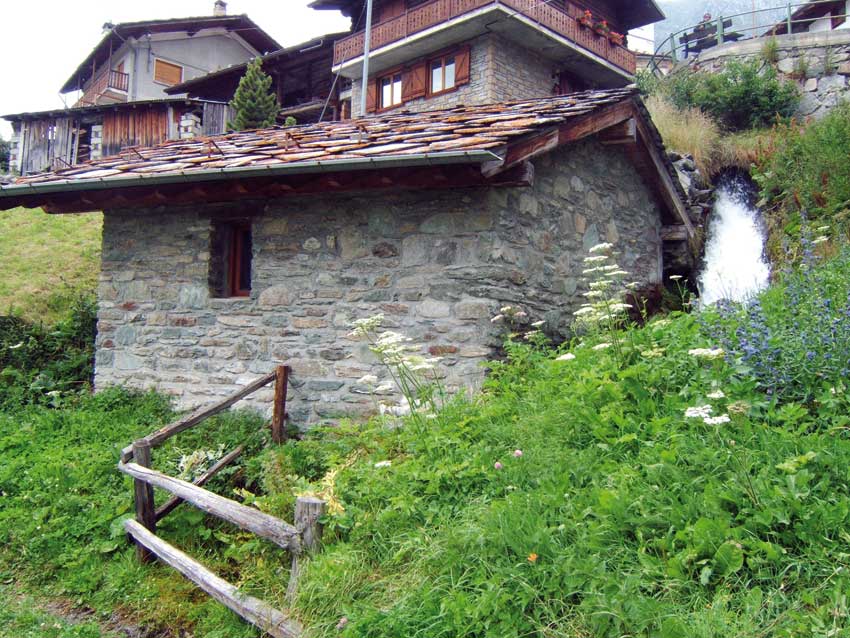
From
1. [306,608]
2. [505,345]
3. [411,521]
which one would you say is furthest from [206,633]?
[505,345]

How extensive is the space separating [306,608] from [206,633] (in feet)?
2.95

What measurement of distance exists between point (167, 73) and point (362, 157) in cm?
2524

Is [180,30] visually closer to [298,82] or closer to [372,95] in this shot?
[298,82]

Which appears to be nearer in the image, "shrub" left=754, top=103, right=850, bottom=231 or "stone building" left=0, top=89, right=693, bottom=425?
"stone building" left=0, top=89, right=693, bottom=425

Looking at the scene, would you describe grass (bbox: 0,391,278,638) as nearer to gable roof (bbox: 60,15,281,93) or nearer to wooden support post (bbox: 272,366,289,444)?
wooden support post (bbox: 272,366,289,444)

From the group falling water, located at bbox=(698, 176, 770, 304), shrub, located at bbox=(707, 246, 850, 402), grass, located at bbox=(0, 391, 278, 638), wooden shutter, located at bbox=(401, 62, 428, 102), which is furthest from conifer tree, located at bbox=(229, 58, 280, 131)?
shrub, located at bbox=(707, 246, 850, 402)

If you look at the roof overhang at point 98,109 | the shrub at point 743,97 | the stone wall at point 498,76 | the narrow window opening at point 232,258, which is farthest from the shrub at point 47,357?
the roof overhang at point 98,109

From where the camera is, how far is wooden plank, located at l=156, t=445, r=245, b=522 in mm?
4984

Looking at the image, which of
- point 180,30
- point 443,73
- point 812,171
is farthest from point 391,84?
point 812,171

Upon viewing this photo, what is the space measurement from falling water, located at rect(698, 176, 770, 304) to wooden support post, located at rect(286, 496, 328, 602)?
752cm

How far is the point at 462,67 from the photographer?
17.8 meters

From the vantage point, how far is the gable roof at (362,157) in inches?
211

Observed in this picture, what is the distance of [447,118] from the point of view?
6.95 metres

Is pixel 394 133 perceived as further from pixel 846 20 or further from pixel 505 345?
pixel 846 20
